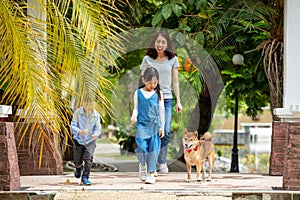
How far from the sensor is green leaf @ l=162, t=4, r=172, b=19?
1082 centimetres

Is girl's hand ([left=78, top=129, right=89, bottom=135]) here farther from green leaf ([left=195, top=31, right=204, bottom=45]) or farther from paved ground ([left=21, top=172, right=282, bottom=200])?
green leaf ([left=195, top=31, right=204, bottom=45])

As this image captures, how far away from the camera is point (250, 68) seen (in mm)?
14094

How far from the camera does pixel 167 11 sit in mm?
10922

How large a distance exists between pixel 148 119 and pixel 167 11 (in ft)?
7.34

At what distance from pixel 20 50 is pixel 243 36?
23.7 ft

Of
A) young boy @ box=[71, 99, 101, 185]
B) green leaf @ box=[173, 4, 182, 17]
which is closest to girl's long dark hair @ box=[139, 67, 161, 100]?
young boy @ box=[71, 99, 101, 185]

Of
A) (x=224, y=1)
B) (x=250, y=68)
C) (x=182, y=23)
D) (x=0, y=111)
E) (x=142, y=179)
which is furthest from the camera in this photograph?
(x=250, y=68)

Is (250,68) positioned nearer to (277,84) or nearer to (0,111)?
(277,84)

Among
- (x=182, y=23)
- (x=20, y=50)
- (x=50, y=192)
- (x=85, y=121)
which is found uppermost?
(x=182, y=23)

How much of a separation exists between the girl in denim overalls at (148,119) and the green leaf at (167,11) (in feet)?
5.35

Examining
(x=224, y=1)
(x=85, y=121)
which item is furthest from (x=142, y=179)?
(x=224, y=1)

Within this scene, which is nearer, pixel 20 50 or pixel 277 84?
pixel 20 50

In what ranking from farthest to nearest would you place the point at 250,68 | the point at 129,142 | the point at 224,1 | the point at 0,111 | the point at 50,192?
the point at 129,142 → the point at 250,68 → the point at 224,1 → the point at 0,111 → the point at 50,192

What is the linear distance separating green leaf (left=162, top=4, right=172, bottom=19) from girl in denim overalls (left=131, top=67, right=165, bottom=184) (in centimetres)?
163
